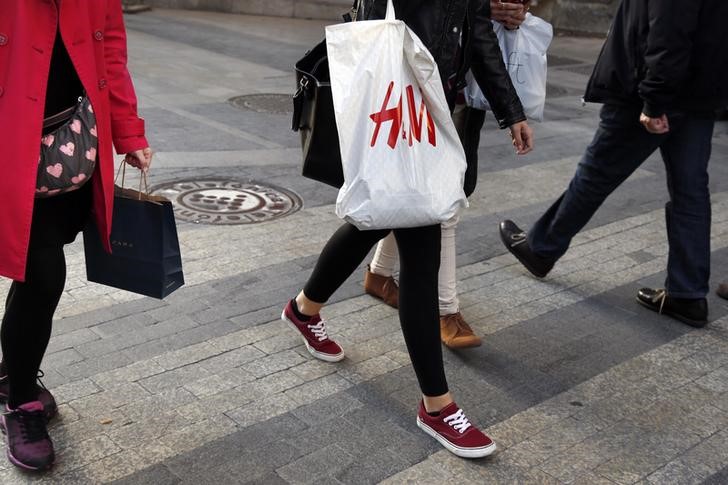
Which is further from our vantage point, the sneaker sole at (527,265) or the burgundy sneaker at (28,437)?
the sneaker sole at (527,265)

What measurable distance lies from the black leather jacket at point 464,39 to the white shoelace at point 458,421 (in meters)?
1.10

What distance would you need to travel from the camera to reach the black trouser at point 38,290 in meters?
2.92

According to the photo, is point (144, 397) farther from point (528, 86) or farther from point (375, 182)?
point (528, 86)

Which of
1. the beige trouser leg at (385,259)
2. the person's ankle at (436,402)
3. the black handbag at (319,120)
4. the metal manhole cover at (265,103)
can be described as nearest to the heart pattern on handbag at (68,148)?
the black handbag at (319,120)

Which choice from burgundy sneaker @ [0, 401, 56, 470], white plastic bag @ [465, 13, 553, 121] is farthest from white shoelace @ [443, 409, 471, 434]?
burgundy sneaker @ [0, 401, 56, 470]

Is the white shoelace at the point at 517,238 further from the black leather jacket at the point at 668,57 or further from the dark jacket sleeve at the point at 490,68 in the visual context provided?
the dark jacket sleeve at the point at 490,68

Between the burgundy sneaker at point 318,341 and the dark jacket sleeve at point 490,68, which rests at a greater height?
the dark jacket sleeve at point 490,68

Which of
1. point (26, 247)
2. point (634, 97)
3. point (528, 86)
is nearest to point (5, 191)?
point (26, 247)

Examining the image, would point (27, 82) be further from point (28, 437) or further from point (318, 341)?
point (318, 341)

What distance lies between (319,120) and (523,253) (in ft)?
7.33

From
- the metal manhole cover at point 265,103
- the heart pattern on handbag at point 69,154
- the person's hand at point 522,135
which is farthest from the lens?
the metal manhole cover at point 265,103

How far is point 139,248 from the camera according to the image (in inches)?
127

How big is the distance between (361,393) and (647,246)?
2.85m

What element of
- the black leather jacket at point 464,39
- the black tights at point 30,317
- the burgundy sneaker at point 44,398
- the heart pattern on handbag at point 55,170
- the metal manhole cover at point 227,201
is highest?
the black leather jacket at point 464,39
